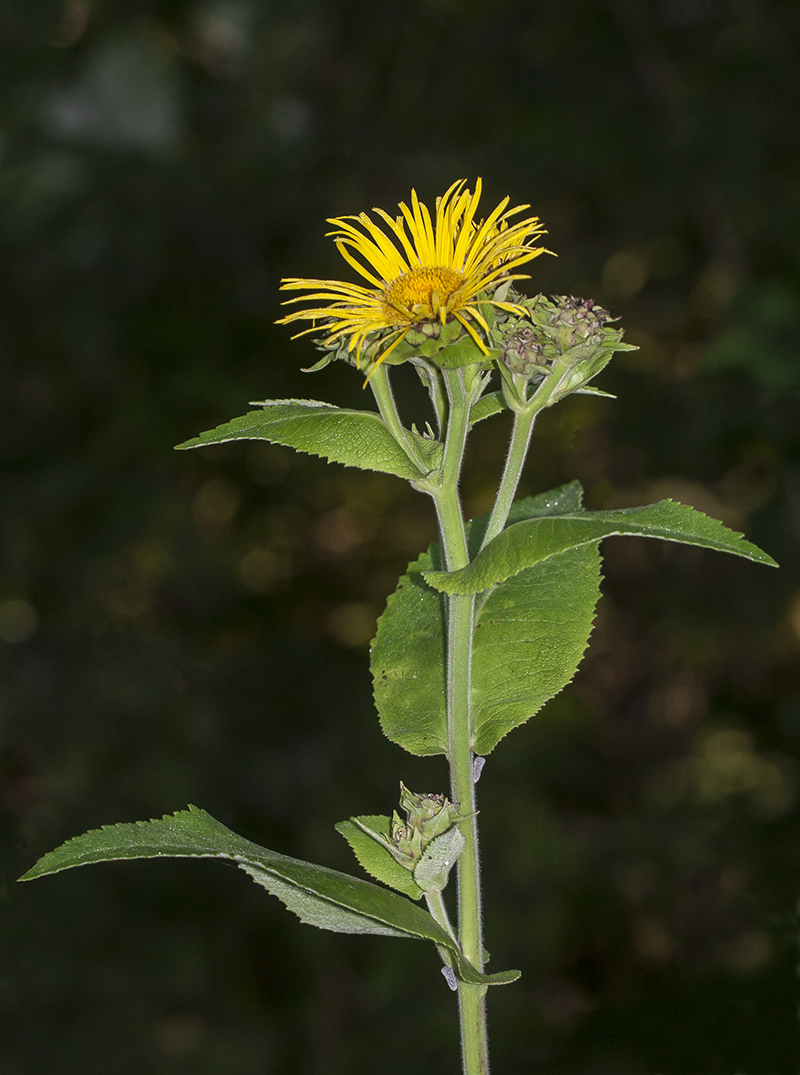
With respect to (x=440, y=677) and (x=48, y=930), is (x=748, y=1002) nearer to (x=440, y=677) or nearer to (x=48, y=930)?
(x=440, y=677)

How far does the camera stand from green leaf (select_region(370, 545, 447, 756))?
114 centimetres

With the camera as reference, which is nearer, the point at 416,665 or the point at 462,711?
the point at 462,711

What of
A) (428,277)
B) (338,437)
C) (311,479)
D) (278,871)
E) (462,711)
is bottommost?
(278,871)

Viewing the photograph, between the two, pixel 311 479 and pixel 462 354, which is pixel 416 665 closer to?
pixel 462 354

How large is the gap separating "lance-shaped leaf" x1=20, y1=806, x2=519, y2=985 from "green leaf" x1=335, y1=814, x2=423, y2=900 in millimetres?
55

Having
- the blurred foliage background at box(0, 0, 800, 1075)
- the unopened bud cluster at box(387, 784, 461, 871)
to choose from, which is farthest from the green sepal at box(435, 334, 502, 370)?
the blurred foliage background at box(0, 0, 800, 1075)

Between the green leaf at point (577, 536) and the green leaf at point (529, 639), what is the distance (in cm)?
17

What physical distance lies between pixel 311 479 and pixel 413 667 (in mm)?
3229

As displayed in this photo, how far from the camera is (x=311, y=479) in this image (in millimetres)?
4367

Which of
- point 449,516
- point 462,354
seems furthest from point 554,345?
point 449,516

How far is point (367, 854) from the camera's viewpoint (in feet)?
3.57

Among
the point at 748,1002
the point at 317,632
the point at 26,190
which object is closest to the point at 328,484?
the point at 317,632

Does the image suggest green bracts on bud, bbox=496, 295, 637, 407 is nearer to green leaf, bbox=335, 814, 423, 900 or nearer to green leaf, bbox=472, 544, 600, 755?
green leaf, bbox=472, 544, 600, 755

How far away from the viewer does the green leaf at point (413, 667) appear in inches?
44.9
